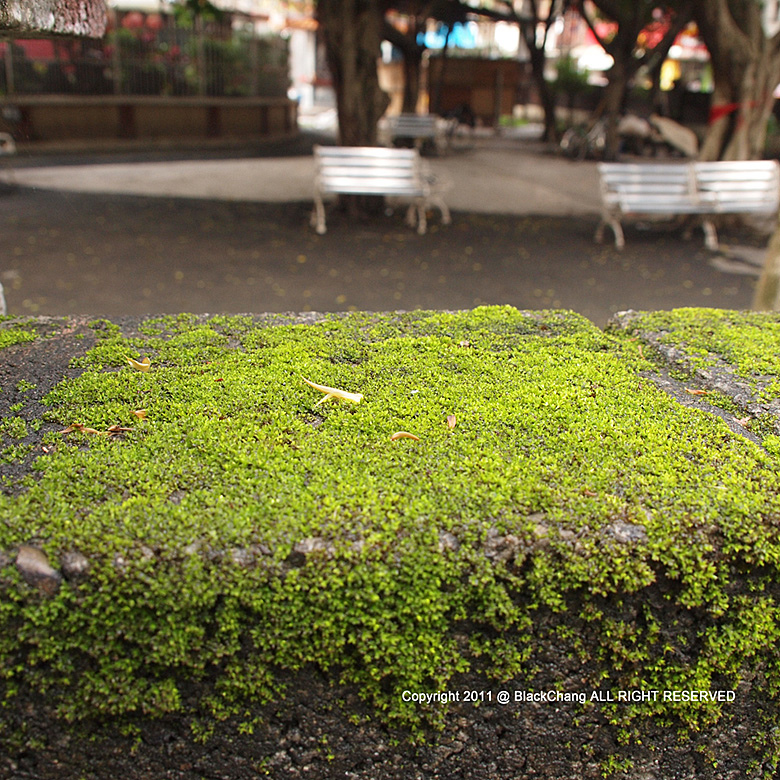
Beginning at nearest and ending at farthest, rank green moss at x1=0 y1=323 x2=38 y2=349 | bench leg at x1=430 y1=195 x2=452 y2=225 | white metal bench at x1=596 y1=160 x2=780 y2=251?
green moss at x1=0 y1=323 x2=38 y2=349 < white metal bench at x1=596 y1=160 x2=780 y2=251 < bench leg at x1=430 y1=195 x2=452 y2=225

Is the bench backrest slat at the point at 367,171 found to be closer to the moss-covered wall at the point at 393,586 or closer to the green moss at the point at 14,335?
the green moss at the point at 14,335

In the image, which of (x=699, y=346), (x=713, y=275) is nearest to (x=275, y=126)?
(x=713, y=275)

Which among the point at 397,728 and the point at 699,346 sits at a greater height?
the point at 699,346

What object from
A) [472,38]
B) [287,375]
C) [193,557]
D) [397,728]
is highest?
[472,38]

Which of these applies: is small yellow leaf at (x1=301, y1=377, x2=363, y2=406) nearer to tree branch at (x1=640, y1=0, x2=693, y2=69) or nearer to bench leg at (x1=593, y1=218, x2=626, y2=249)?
bench leg at (x1=593, y1=218, x2=626, y2=249)

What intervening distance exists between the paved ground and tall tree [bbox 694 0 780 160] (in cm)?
144

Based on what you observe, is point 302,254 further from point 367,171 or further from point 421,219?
point 421,219

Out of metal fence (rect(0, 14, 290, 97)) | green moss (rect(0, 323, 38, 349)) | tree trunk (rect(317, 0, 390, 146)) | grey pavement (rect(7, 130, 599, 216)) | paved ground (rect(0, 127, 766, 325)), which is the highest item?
metal fence (rect(0, 14, 290, 97))

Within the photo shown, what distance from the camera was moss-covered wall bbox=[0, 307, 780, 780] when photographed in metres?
1.66

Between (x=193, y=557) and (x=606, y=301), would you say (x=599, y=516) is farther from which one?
(x=606, y=301)

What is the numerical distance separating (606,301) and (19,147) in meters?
13.0

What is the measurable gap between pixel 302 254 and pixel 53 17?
6.13 m

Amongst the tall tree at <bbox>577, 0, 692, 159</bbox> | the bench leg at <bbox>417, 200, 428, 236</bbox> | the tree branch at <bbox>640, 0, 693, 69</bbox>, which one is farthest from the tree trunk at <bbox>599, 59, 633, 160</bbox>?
the bench leg at <bbox>417, 200, 428, 236</bbox>

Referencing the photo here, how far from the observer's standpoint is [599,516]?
1.79 metres
